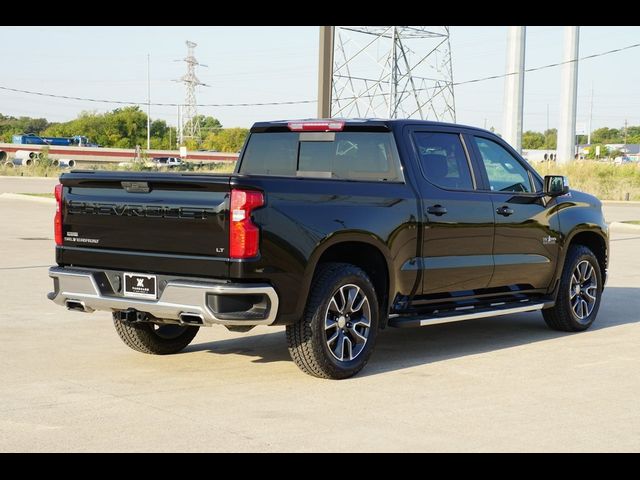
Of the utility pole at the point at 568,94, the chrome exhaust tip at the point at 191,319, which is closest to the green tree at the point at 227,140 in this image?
the utility pole at the point at 568,94

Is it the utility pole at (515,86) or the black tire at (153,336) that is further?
the utility pole at (515,86)

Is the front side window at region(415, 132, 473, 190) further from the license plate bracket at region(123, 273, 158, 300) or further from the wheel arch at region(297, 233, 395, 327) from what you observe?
the license plate bracket at region(123, 273, 158, 300)

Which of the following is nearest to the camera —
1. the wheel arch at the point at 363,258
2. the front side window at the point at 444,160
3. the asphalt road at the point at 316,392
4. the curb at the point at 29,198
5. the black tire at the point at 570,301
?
the asphalt road at the point at 316,392

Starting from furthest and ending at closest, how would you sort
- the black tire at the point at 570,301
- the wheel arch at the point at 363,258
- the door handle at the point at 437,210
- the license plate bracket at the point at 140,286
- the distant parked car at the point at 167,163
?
the distant parked car at the point at 167,163 → the black tire at the point at 570,301 → the door handle at the point at 437,210 → the wheel arch at the point at 363,258 → the license plate bracket at the point at 140,286

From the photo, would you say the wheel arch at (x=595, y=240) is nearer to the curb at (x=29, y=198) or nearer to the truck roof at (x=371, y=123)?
the truck roof at (x=371, y=123)

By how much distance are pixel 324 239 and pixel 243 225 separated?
2.42 feet

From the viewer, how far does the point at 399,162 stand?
848cm

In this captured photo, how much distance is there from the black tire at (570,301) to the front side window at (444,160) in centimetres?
172

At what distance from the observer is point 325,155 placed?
8.84 m

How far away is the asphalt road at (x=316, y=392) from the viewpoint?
597cm

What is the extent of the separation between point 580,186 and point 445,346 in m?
36.0

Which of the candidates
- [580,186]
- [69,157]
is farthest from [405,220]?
[69,157]

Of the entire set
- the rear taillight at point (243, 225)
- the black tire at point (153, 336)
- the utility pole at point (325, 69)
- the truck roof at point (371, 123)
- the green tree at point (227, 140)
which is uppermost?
the green tree at point (227, 140)
